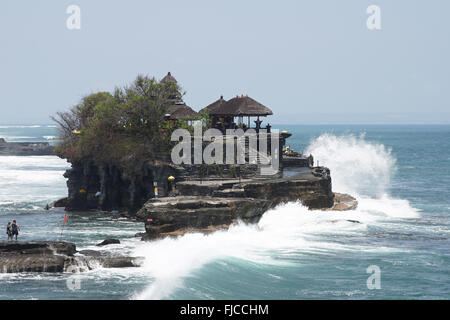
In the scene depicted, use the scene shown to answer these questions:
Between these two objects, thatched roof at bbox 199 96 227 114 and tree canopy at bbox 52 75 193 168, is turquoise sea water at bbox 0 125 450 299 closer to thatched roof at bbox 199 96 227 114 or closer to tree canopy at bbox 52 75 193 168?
tree canopy at bbox 52 75 193 168

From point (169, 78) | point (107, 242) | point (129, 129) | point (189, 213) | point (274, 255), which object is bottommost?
point (274, 255)

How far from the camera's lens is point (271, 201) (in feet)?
145

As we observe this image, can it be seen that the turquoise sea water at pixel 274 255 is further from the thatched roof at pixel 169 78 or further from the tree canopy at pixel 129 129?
the thatched roof at pixel 169 78

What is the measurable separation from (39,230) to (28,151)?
286ft

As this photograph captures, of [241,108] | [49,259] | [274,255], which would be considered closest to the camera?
[49,259]

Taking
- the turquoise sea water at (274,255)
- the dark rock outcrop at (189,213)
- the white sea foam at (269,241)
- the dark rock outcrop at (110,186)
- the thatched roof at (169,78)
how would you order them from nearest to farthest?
the turquoise sea water at (274,255) → the white sea foam at (269,241) → the dark rock outcrop at (189,213) → the dark rock outcrop at (110,186) → the thatched roof at (169,78)

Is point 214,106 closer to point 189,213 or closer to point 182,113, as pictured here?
point 182,113

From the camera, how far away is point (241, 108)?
181ft

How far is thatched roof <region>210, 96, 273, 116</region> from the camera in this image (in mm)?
54812

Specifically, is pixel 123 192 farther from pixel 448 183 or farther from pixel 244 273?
pixel 448 183

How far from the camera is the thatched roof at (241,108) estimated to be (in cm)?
5481

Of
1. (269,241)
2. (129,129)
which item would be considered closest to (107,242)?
(269,241)

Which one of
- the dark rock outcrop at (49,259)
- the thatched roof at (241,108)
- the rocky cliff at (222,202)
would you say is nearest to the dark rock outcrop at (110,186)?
the rocky cliff at (222,202)
